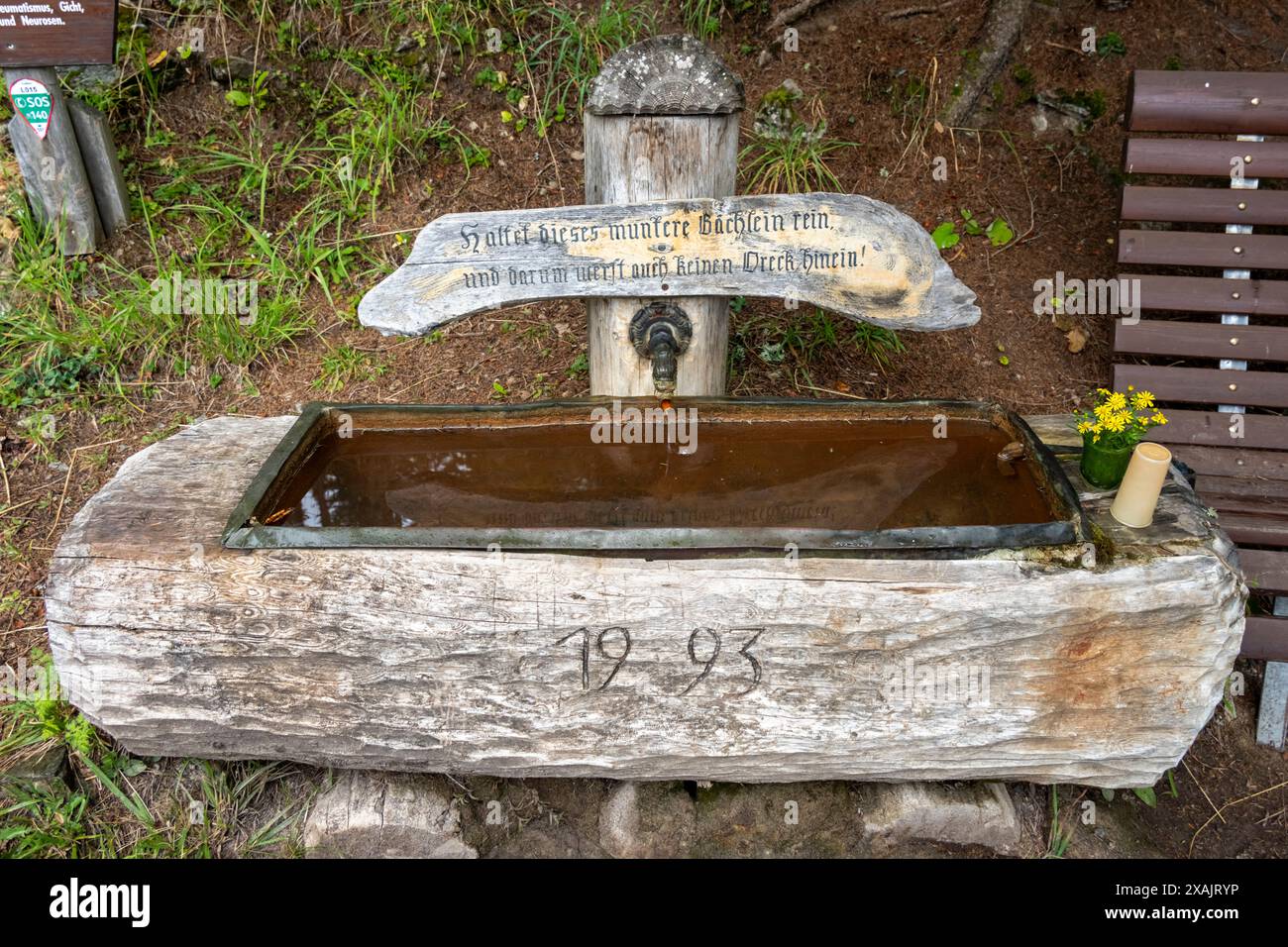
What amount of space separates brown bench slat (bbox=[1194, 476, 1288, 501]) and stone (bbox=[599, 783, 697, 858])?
1796mm

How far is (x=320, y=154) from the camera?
405cm

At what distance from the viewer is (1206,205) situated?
3.02 m

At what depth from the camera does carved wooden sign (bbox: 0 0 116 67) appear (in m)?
3.14

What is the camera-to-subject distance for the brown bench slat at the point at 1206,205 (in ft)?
9.83

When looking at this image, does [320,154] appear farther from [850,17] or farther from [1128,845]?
[1128,845]

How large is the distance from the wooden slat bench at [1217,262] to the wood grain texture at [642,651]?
3.25ft

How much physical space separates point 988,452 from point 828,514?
0.49 metres

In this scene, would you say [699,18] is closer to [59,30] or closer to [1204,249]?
[1204,249]

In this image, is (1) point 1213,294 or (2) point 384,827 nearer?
(2) point 384,827

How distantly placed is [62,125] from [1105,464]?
357 centimetres

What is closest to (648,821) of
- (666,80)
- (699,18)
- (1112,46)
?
(666,80)

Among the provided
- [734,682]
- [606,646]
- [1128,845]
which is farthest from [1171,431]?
[606,646]

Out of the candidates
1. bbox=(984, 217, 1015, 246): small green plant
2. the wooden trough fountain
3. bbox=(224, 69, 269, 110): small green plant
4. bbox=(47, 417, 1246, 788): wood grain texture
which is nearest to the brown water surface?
the wooden trough fountain

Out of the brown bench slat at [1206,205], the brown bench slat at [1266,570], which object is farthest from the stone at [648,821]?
the brown bench slat at [1206,205]
